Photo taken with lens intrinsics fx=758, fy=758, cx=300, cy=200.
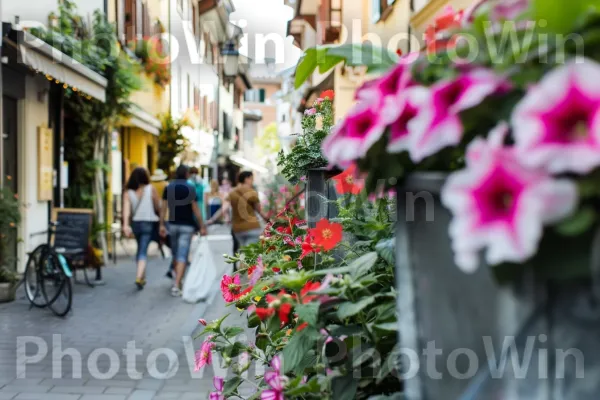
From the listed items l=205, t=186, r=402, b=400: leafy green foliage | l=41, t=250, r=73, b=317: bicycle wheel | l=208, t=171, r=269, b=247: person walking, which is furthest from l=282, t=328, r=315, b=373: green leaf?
l=208, t=171, r=269, b=247: person walking

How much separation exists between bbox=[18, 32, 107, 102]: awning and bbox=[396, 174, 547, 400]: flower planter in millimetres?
7902

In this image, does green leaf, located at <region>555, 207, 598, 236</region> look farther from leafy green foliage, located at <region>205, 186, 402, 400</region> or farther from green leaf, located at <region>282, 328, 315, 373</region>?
green leaf, located at <region>282, 328, 315, 373</region>

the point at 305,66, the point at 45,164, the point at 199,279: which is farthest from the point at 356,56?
the point at 45,164

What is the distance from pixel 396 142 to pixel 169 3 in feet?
74.4

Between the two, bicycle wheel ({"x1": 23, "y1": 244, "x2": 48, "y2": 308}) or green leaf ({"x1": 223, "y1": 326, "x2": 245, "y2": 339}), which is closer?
green leaf ({"x1": 223, "y1": 326, "x2": 245, "y2": 339})

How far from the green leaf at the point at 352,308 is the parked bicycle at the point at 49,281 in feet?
20.4

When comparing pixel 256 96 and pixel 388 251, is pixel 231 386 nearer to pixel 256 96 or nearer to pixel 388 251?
pixel 388 251

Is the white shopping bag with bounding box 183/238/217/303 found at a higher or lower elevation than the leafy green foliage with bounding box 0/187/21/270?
lower

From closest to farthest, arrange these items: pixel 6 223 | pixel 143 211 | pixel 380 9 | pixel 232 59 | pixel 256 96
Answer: pixel 6 223, pixel 143 211, pixel 380 9, pixel 232 59, pixel 256 96

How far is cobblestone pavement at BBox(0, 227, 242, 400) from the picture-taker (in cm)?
467

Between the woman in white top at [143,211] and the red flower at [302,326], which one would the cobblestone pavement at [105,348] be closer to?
the woman in white top at [143,211]

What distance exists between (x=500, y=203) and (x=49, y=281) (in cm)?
724

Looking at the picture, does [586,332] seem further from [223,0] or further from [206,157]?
[223,0]

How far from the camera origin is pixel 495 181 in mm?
862
